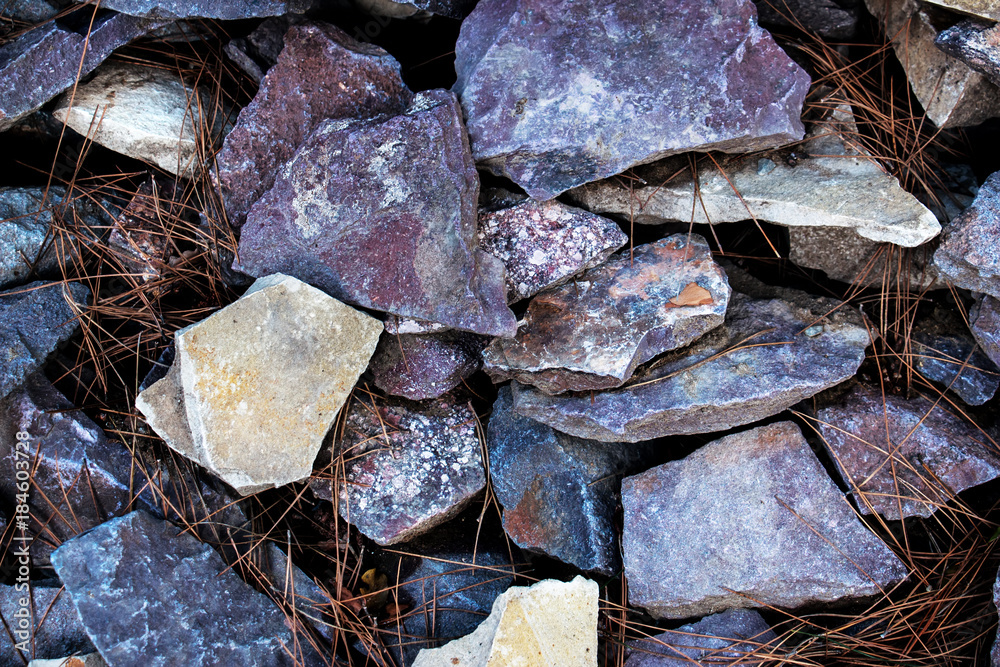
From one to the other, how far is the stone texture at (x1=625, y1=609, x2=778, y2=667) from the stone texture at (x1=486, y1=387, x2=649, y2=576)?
251 millimetres

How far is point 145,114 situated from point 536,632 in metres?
2.05

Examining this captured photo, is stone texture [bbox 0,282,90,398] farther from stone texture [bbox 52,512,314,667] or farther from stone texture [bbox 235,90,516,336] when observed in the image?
stone texture [bbox 235,90,516,336]

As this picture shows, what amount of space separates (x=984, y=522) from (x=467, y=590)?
1.64 meters

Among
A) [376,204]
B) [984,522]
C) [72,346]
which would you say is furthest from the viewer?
[72,346]

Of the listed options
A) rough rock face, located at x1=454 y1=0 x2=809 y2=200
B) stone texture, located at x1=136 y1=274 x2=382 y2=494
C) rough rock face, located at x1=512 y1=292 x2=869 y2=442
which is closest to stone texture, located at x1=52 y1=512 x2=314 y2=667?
stone texture, located at x1=136 y1=274 x2=382 y2=494

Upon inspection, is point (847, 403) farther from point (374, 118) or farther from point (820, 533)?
point (374, 118)

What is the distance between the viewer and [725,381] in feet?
6.80

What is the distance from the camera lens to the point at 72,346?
7.80 ft

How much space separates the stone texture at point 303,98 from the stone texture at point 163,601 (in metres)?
1.14

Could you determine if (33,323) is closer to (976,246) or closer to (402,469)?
(402,469)

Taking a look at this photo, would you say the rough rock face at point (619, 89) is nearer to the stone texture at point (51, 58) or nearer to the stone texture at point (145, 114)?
the stone texture at point (145, 114)

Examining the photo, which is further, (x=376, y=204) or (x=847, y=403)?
(x=847, y=403)

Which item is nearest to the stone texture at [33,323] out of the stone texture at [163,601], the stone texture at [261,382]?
the stone texture at [261,382]

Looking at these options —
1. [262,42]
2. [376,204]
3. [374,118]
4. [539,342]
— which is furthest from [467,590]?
[262,42]
